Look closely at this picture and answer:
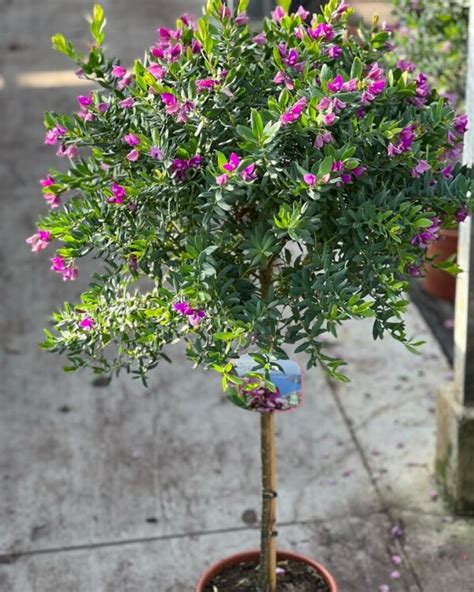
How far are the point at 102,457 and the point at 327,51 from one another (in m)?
2.82

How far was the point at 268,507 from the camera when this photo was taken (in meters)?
3.89

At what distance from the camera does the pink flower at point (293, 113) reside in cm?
296

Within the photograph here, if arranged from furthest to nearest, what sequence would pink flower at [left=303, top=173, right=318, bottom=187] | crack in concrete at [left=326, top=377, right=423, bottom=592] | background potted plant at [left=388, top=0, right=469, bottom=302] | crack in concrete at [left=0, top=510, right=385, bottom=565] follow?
background potted plant at [left=388, top=0, right=469, bottom=302], crack in concrete at [left=0, top=510, right=385, bottom=565], crack in concrete at [left=326, top=377, right=423, bottom=592], pink flower at [left=303, top=173, right=318, bottom=187]

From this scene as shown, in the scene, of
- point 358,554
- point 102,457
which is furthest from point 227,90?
point 102,457

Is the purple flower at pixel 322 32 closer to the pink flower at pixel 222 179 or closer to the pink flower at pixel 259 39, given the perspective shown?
the pink flower at pixel 259 39

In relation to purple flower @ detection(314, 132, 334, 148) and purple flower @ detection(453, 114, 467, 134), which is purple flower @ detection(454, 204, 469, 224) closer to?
purple flower @ detection(453, 114, 467, 134)

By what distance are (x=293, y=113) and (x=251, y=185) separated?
24 cm

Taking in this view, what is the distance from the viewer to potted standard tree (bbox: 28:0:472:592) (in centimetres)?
301

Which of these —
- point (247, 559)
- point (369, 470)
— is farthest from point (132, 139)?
point (369, 470)

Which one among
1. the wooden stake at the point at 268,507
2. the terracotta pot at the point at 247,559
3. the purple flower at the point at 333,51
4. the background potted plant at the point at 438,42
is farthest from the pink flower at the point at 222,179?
the background potted plant at the point at 438,42

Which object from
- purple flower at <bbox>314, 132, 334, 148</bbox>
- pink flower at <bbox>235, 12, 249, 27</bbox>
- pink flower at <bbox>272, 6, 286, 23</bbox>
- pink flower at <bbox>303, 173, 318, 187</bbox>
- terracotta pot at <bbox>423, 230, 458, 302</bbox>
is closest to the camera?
pink flower at <bbox>303, 173, 318, 187</bbox>

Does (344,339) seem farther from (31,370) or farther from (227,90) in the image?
(227,90)

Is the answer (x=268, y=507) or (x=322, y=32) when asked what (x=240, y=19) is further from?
(x=268, y=507)

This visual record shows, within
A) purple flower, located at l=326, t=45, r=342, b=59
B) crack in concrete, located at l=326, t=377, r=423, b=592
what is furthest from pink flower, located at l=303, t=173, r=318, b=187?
crack in concrete, located at l=326, t=377, r=423, b=592
